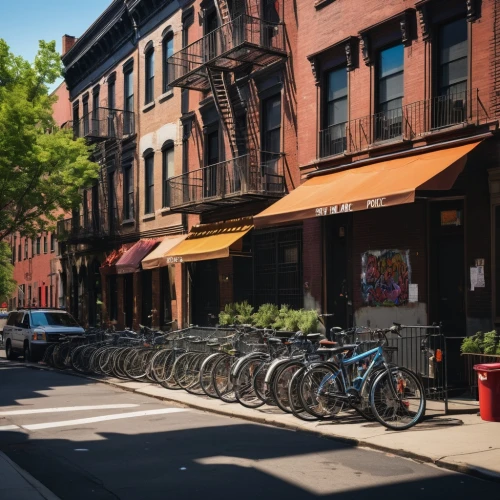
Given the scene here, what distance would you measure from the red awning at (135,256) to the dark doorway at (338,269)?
986 centimetres

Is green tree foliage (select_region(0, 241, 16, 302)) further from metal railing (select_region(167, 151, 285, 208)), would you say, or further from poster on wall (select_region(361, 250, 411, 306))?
poster on wall (select_region(361, 250, 411, 306))

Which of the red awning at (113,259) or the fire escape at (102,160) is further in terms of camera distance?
the fire escape at (102,160)

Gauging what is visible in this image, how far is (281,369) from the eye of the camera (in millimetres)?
11352

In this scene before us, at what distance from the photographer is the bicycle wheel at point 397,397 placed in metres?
9.89

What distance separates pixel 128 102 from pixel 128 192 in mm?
3550

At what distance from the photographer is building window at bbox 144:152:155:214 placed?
2691cm

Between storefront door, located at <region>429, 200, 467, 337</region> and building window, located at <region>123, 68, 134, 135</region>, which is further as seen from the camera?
building window, located at <region>123, 68, 134, 135</region>

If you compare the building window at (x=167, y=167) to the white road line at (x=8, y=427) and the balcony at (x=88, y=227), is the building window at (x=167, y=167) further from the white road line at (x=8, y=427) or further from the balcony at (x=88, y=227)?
the white road line at (x=8, y=427)

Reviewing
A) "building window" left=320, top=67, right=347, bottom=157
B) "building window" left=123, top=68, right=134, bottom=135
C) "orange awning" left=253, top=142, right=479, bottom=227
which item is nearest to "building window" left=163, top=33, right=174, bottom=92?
"building window" left=123, top=68, right=134, bottom=135

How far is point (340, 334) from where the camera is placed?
38.5ft

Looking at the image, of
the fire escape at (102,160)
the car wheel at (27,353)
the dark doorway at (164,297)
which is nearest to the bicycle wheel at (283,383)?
the car wheel at (27,353)

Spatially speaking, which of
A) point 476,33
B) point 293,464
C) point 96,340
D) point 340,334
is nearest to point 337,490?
point 293,464

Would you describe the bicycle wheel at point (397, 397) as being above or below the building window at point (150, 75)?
below

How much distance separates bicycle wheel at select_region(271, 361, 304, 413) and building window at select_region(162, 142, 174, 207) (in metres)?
14.4
